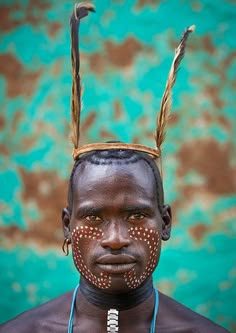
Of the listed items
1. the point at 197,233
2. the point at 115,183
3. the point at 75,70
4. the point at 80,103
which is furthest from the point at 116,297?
the point at 197,233

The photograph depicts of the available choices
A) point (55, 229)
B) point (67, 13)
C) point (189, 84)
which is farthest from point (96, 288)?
point (67, 13)

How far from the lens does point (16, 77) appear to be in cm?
469

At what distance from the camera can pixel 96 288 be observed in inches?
118

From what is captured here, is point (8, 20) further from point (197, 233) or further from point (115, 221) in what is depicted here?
point (115, 221)

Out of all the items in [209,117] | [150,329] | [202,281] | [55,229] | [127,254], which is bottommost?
[150,329]

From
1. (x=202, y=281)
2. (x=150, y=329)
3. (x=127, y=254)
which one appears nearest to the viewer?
(x=127, y=254)

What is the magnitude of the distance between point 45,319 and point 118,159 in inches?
33.1

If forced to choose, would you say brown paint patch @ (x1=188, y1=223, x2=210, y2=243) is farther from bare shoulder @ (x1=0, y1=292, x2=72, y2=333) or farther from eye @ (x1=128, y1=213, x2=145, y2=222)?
eye @ (x1=128, y1=213, x2=145, y2=222)

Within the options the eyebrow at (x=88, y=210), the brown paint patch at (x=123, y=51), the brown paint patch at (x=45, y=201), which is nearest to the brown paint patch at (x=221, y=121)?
the brown paint patch at (x=123, y=51)

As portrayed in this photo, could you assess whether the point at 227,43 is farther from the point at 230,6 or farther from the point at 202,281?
the point at 202,281

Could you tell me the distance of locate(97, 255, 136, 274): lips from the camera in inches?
111

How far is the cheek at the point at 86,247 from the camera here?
288cm

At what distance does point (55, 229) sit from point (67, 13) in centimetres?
146

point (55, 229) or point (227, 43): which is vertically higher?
point (227, 43)
